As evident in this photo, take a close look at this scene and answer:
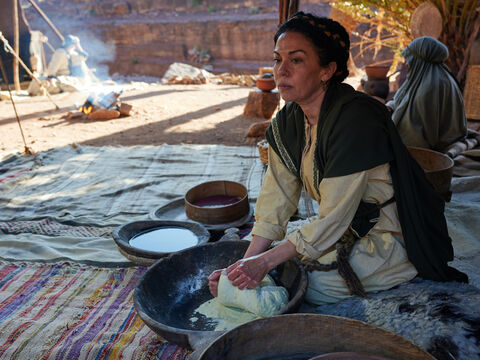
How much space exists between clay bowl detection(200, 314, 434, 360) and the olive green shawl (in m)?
0.55

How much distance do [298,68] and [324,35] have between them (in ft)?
0.52

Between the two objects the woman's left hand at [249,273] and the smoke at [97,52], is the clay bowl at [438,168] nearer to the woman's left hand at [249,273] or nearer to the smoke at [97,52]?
the woman's left hand at [249,273]

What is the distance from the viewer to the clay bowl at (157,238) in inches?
86.0

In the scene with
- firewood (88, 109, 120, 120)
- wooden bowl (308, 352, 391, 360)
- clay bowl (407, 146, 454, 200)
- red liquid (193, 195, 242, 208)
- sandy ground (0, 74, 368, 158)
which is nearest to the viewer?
wooden bowl (308, 352, 391, 360)

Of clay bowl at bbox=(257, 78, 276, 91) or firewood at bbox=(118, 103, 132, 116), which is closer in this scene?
clay bowl at bbox=(257, 78, 276, 91)

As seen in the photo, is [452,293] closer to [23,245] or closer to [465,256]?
[465,256]

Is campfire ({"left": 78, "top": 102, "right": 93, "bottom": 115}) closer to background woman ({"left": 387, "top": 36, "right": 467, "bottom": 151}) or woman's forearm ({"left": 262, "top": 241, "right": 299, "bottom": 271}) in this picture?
background woman ({"left": 387, "top": 36, "right": 467, "bottom": 151})

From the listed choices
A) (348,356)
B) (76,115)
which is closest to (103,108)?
(76,115)

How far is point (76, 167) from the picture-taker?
14.9 feet

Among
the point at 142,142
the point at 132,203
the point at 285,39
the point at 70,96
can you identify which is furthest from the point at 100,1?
the point at 285,39

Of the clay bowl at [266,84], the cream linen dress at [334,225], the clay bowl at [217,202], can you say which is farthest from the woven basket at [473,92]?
the cream linen dress at [334,225]

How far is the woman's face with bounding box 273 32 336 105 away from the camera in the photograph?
154 cm

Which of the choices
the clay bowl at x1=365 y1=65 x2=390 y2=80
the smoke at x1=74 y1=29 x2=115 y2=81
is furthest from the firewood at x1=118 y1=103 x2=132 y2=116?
the smoke at x1=74 y1=29 x2=115 y2=81

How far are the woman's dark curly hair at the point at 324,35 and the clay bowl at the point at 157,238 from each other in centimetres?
129
